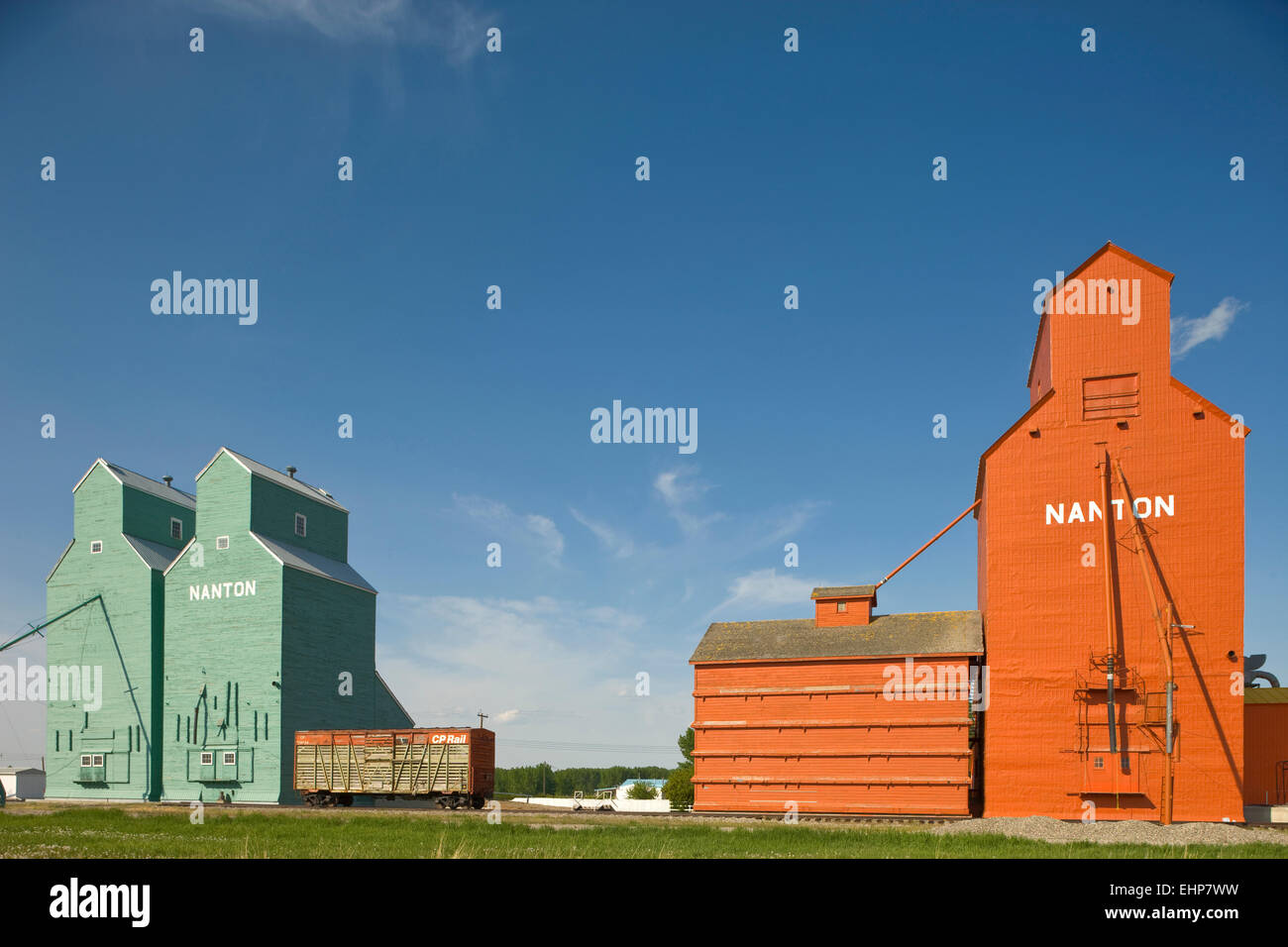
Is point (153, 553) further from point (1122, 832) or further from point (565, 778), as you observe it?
point (565, 778)

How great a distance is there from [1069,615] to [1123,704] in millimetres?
3327

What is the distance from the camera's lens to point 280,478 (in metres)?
Answer: 50.0

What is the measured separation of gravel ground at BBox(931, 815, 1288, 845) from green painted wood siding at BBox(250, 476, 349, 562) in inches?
1350

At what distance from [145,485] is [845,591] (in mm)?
37712

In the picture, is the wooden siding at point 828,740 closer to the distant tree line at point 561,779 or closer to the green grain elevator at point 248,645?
the green grain elevator at point 248,645

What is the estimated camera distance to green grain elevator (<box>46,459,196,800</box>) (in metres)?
47.5

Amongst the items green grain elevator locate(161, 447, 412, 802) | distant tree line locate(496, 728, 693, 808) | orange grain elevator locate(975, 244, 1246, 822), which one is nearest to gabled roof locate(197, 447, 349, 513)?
green grain elevator locate(161, 447, 412, 802)

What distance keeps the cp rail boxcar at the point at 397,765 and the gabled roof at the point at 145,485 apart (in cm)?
1872

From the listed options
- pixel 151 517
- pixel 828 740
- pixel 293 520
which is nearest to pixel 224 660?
pixel 293 520
